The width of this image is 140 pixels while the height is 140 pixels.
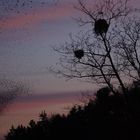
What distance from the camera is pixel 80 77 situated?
23.7 meters

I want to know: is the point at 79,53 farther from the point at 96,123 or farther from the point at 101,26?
the point at 96,123

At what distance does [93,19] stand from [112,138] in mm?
18033

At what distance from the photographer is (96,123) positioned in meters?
42.6


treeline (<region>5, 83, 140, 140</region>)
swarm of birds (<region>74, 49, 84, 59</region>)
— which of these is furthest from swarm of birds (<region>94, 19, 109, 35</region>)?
treeline (<region>5, 83, 140, 140</region>)

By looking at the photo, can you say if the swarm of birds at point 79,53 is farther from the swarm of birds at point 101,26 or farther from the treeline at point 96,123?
the treeline at point 96,123

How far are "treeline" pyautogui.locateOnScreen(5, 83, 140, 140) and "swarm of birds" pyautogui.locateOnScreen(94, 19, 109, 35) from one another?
15.1 feet

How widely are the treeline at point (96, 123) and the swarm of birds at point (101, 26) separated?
15.1 feet

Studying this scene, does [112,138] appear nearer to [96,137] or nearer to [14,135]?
[96,137]

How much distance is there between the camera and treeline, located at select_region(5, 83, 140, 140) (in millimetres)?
32812

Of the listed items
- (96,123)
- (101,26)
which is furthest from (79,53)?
(96,123)

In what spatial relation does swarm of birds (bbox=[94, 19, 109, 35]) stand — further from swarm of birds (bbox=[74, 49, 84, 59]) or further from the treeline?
the treeline

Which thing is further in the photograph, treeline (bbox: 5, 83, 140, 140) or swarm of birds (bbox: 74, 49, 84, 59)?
treeline (bbox: 5, 83, 140, 140)

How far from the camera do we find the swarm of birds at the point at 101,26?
22094 mm

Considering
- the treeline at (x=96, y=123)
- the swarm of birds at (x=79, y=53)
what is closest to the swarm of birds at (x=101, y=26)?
the swarm of birds at (x=79, y=53)
